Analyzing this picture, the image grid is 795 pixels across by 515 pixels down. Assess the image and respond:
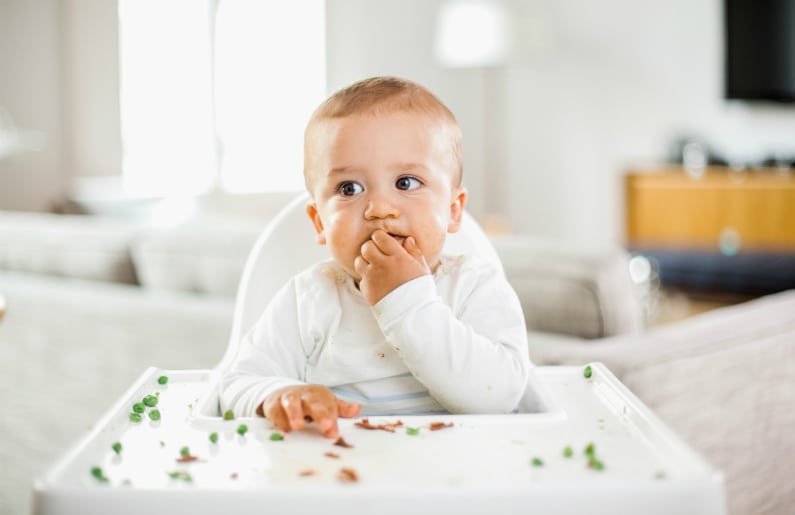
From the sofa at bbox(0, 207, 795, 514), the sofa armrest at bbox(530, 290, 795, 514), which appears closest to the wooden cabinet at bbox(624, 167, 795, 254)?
the sofa at bbox(0, 207, 795, 514)

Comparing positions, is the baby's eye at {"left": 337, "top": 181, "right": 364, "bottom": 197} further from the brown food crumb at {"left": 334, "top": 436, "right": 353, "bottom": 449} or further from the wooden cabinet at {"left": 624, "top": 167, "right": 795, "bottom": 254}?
the wooden cabinet at {"left": 624, "top": 167, "right": 795, "bottom": 254}

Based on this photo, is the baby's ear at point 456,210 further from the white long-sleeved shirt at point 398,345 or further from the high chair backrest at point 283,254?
the high chair backrest at point 283,254

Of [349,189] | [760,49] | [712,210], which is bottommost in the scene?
[712,210]

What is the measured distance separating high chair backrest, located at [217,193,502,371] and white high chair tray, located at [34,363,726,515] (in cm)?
39

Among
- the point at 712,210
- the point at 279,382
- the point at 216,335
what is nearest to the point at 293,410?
the point at 279,382

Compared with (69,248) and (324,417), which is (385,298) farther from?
(69,248)

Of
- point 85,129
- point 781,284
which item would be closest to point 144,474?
point 85,129

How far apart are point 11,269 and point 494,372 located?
6.06 feet

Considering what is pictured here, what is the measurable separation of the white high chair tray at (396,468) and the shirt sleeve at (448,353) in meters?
0.06

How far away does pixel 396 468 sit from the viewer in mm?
742

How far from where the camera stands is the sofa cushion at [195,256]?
6.65ft

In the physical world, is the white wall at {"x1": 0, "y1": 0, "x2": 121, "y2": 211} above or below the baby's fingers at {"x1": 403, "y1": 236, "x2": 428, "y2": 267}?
above

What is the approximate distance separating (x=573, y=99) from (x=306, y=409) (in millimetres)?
5737

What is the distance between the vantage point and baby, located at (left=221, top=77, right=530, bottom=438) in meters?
0.94
